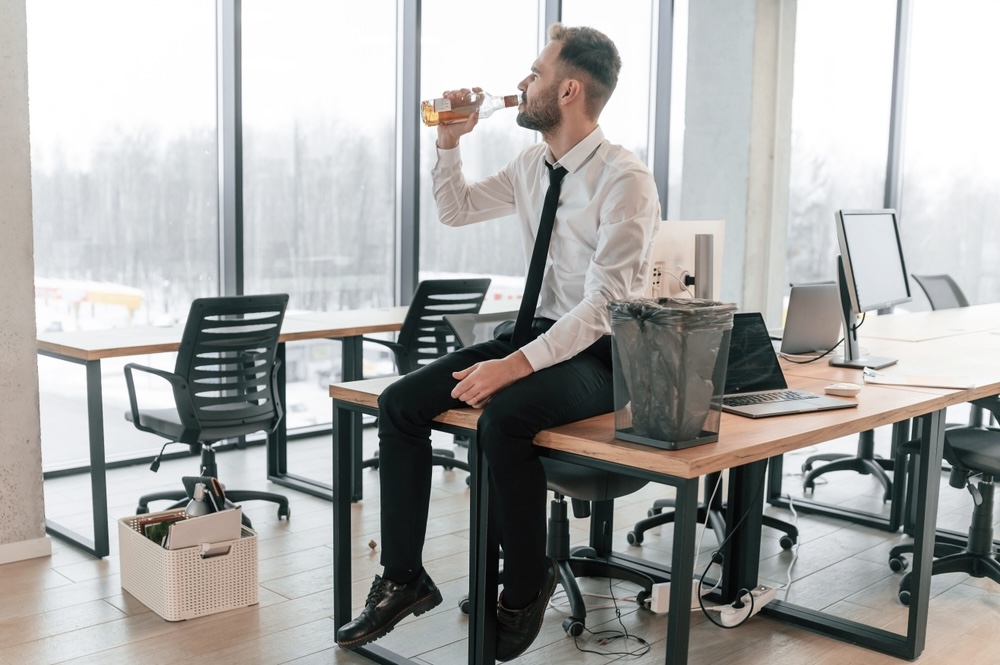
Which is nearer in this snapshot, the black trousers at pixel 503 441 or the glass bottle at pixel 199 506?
the black trousers at pixel 503 441

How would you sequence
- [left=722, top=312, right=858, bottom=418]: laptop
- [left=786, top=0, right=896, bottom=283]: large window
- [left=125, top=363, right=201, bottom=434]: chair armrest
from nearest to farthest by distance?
[left=722, top=312, right=858, bottom=418]: laptop, [left=125, top=363, right=201, bottom=434]: chair armrest, [left=786, top=0, right=896, bottom=283]: large window

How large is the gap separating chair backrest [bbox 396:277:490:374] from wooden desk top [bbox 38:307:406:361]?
117 mm

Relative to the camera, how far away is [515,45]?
6141 millimetres

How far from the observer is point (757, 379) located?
261cm

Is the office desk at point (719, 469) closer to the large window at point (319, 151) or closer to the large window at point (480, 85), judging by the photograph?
the large window at point (319, 151)

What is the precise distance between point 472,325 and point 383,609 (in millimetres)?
1323

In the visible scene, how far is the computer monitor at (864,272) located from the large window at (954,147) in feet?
13.6

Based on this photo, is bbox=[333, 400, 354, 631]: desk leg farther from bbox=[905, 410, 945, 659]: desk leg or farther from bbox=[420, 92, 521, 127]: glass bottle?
bbox=[905, 410, 945, 659]: desk leg

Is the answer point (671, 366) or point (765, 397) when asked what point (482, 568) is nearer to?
point (671, 366)

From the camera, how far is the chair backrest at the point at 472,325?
341 centimetres

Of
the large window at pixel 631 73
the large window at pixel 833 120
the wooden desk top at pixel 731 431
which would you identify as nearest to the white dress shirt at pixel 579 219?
the wooden desk top at pixel 731 431

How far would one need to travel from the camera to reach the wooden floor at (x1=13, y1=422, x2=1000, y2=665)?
270cm

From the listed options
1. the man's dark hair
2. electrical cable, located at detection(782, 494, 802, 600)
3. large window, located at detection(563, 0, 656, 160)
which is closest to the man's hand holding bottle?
the man's dark hair

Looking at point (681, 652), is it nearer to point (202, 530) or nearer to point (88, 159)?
point (202, 530)
